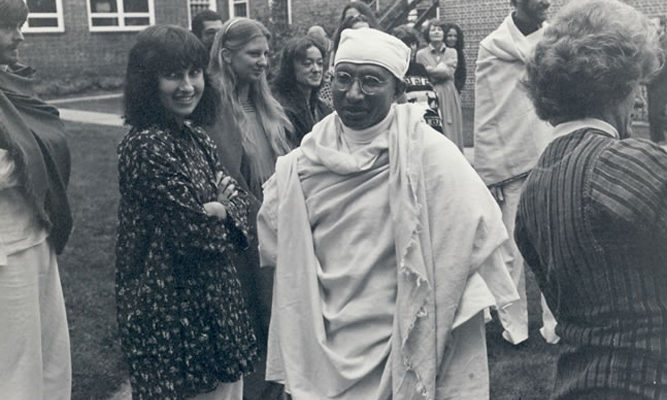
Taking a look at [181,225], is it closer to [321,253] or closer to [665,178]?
[321,253]

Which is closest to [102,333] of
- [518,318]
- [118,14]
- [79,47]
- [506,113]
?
[518,318]

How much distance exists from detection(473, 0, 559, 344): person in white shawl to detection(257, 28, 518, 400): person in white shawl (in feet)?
9.23

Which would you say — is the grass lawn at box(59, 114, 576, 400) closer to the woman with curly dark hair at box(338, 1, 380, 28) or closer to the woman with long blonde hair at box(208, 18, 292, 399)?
the woman with long blonde hair at box(208, 18, 292, 399)

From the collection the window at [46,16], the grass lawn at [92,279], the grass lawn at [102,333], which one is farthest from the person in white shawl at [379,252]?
the window at [46,16]

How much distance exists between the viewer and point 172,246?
3.60 m

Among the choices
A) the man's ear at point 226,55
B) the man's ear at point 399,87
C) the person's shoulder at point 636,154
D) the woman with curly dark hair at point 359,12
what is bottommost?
the person's shoulder at point 636,154

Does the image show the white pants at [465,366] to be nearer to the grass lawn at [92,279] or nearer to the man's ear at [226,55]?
the man's ear at [226,55]

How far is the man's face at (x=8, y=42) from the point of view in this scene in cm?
392

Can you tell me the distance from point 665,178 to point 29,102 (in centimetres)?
289

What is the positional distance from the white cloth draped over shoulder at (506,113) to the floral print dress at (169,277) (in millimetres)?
2940

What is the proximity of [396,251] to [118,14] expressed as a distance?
27503 millimetres

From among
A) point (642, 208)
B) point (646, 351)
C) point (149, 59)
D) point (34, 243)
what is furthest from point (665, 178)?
point (34, 243)

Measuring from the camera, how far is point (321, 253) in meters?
3.31

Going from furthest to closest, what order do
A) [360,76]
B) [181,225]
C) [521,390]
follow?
[521,390] < [181,225] < [360,76]
